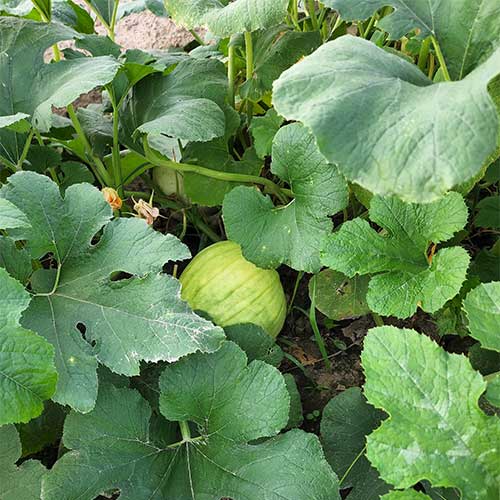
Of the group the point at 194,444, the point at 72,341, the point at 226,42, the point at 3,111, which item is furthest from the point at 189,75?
the point at 194,444

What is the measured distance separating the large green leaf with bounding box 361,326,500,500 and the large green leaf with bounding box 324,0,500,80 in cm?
54

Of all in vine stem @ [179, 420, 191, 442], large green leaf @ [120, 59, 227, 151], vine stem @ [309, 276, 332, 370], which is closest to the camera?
vine stem @ [179, 420, 191, 442]

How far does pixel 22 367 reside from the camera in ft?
3.71

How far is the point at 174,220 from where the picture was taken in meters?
2.08

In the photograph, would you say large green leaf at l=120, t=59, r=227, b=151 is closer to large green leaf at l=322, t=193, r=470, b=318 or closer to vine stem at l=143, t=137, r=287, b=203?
vine stem at l=143, t=137, r=287, b=203

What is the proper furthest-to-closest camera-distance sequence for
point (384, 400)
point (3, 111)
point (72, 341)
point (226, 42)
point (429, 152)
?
1. point (226, 42)
2. point (3, 111)
3. point (72, 341)
4. point (384, 400)
5. point (429, 152)

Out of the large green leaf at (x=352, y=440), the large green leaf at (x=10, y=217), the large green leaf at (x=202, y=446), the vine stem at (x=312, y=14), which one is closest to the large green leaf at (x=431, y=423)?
the large green leaf at (x=202, y=446)

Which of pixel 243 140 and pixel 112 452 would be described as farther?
pixel 243 140

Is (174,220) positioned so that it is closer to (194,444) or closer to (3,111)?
(3,111)

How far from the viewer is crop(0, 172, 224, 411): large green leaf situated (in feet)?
4.19

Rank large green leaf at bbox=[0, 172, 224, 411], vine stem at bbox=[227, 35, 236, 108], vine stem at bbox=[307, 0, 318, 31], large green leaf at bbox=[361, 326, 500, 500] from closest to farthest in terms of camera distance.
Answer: large green leaf at bbox=[361, 326, 500, 500] < large green leaf at bbox=[0, 172, 224, 411] < vine stem at bbox=[227, 35, 236, 108] < vine stem at bbox=[307, 0, 318, 31]

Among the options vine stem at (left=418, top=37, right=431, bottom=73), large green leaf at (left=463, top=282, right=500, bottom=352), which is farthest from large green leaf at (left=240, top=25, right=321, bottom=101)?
large green leaf at (left=463, top=282, right=500, bottom=352)

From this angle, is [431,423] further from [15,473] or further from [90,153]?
[90,153]

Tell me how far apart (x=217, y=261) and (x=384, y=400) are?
67 centimetres
